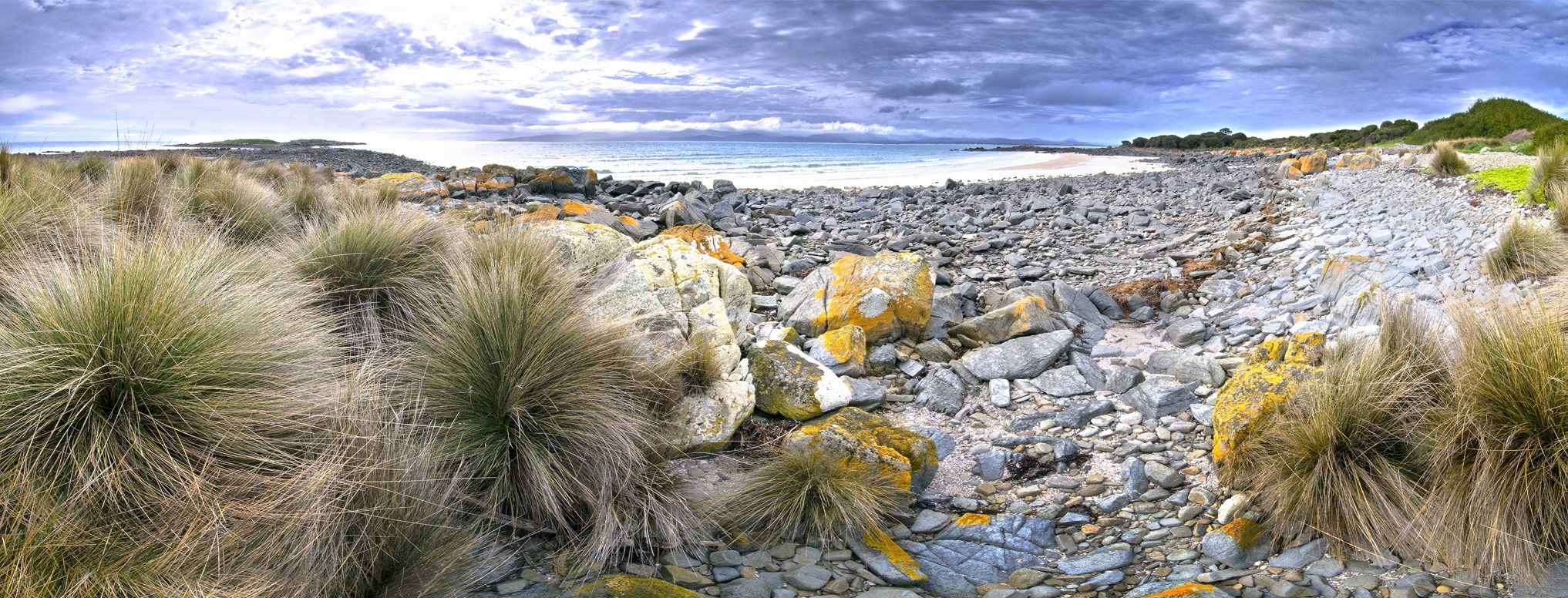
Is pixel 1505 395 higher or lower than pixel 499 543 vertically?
higher

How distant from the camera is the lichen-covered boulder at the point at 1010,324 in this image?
6.56 meters

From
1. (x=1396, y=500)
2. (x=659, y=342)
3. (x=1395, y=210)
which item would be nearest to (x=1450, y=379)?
(x=1396, y=500)

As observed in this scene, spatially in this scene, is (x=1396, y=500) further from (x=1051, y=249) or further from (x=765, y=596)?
(x=1051, y=249)

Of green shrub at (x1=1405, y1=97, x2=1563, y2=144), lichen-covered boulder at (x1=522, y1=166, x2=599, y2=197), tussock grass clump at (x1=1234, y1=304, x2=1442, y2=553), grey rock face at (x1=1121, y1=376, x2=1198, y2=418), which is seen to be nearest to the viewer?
tussock grass clump at (x1=1234, y1=304, x2=1442, y2=553)

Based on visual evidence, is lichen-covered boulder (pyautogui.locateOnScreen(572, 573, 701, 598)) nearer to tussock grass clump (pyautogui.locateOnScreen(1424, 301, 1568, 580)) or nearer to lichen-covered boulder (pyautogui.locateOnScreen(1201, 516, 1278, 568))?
lichen-covered boulder (pyautogui.locateOnScreen(1201, 516, 1278, 568))

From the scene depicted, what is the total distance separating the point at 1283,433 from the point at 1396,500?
19.2 inches

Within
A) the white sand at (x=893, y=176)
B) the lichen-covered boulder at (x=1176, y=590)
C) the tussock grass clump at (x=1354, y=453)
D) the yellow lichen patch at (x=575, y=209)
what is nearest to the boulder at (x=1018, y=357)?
the tussock grass clump at (x=1354, y=453)

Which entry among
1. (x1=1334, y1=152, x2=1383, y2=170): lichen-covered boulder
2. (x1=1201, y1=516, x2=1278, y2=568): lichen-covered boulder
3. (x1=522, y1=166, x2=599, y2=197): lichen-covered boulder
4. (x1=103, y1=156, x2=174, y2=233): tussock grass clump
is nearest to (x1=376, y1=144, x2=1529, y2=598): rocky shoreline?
(x1=1201, y1=516, x2=1278, y2=568): lichen-covered boulder

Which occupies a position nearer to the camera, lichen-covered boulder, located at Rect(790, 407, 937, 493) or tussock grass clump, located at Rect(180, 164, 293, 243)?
lichen-covered boulder, located at Rect(790, 407, 937, 493)

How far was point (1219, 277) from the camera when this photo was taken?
8.62 metres

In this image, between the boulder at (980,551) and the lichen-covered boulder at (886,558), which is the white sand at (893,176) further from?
the lichen-covered boulder at (886,558)

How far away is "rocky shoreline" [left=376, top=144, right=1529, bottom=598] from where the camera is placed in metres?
3.31

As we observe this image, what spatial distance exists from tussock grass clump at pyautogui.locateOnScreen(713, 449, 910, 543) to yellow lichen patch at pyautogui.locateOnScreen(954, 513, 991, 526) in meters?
0.34

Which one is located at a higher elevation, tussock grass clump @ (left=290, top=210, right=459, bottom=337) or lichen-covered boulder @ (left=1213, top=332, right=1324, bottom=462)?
tussock grass clump @ (left=290, top=210, right=459, bottom=337)
